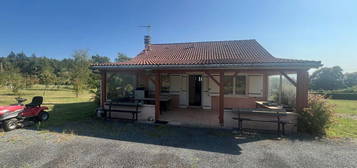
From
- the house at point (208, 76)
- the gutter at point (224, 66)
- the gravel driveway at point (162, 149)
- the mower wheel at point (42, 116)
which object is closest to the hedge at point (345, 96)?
the house at point (208, 76)

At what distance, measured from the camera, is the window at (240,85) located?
777cm

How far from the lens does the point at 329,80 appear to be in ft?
82.9

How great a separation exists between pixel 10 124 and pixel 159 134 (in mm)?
4590

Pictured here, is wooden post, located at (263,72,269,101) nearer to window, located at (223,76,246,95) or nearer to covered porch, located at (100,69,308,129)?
covered porch, located at (100,69,308,129)

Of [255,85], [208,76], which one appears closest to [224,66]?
[208,76]

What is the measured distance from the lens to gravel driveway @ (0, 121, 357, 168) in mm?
2865

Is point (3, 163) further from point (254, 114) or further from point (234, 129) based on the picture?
point (254, 114)

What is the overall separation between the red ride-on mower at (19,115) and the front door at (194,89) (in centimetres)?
649

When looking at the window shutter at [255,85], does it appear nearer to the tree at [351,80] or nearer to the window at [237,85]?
the window at [237,85]

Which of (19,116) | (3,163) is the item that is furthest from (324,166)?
(19,116)

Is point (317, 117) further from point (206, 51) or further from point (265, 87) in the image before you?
point (206, 51)

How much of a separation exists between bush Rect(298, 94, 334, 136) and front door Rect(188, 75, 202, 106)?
471 cm

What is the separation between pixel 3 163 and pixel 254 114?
20.1 feet

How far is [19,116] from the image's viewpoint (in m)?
4.84
